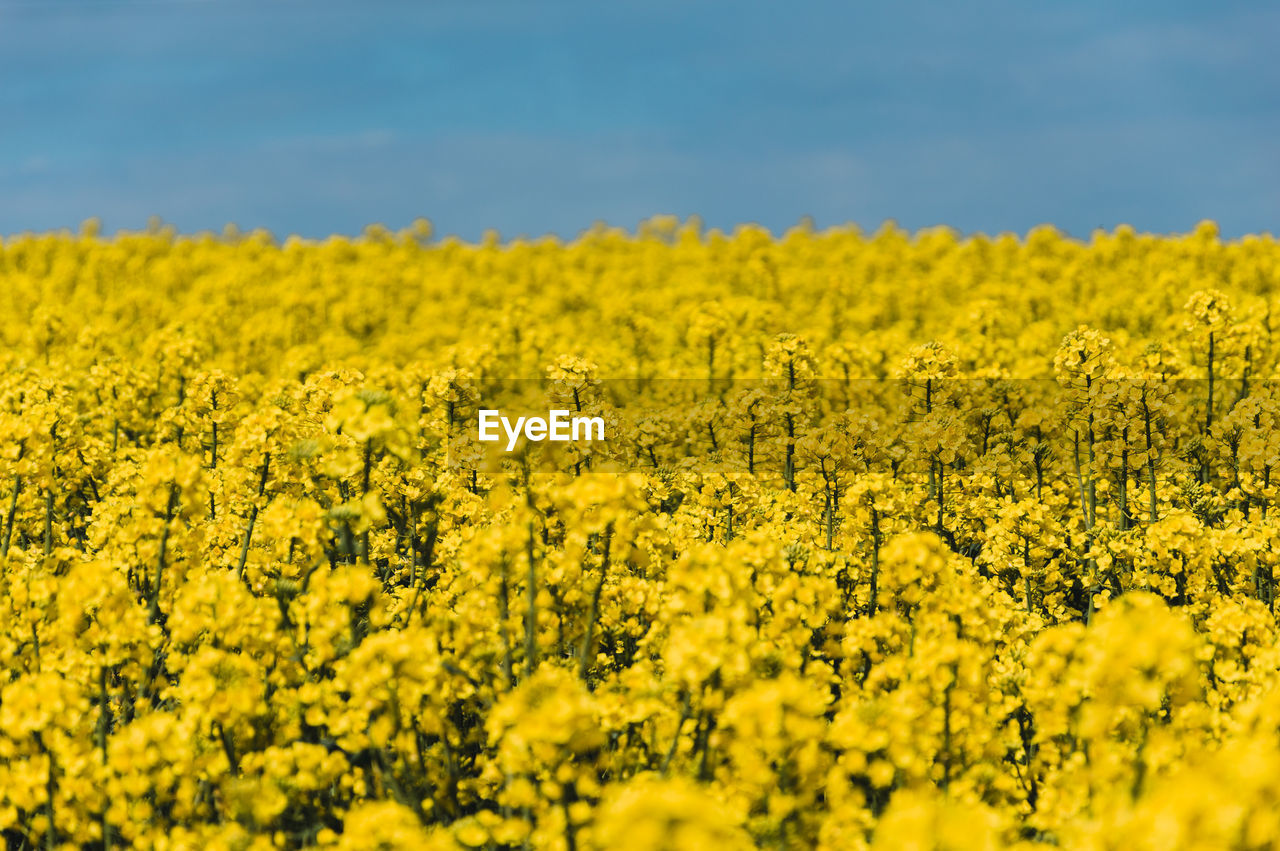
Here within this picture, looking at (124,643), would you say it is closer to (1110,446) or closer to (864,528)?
(864,528)

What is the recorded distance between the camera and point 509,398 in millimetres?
21625

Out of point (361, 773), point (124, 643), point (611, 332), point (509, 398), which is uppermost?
point (611, 332)

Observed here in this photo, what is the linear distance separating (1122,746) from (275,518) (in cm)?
694

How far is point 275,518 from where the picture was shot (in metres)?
9.42

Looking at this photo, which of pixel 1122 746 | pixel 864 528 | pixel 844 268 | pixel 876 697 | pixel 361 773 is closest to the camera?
pixel 1122 746

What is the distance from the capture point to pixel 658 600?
1015 centimetres

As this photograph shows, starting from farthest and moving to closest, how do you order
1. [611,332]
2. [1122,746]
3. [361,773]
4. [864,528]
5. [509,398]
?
[611,332] → [509,398] → [864,528] → [361,773] → [1122,746]

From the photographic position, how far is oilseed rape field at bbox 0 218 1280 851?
6.76 m

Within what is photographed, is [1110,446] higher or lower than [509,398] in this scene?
lower

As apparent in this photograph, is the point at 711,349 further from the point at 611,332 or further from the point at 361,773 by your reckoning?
the point at 361,773

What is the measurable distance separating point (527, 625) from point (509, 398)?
13431mm

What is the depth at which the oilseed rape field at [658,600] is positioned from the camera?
6762 millimetres

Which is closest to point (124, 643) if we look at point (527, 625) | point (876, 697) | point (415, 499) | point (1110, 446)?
point (527, 625)

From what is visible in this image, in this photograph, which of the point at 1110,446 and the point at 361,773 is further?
the point at 1110,446
